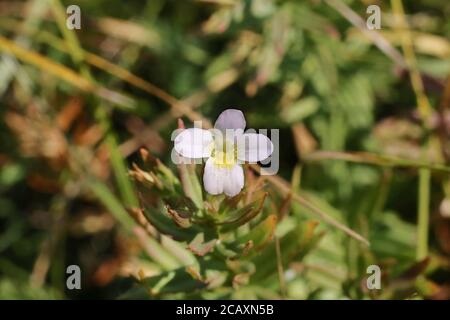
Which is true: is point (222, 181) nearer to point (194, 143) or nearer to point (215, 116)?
point (194, 143)

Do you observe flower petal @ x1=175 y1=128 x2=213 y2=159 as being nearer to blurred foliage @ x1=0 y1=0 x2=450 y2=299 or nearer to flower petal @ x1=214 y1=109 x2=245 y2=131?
flower petal @ x1=214 y1=109 x2=245 y2=131

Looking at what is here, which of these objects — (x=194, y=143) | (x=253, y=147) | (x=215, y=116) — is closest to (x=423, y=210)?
(x=215, y=116)

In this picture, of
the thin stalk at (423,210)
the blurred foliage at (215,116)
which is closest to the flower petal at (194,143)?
the blurred foliage at (215,116)

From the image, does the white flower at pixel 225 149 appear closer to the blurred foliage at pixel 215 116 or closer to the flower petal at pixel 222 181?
the flower petal at pixel 222 181

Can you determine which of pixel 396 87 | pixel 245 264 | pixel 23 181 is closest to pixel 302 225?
pixel 245 264

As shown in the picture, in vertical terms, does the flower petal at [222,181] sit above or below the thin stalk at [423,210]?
below

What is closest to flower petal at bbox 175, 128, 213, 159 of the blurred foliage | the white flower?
the white flower

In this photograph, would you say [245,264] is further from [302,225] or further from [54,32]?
[54,32]
